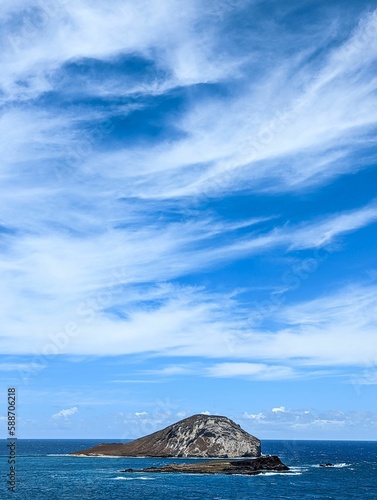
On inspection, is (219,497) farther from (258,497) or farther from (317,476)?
(317,476)

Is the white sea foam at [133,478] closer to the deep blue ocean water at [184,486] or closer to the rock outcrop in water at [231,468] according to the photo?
the deep blue ocean water at [184,486]

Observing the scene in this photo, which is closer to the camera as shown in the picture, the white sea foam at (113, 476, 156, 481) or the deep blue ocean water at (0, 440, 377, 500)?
the deep blue ocean water at (0, 440, 377, 500)

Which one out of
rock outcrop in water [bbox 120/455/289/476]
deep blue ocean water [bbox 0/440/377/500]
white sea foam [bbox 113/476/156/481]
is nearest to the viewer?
deep blue ocean water [bbox 0/440/377/500]

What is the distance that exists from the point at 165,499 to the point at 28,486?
132 ft

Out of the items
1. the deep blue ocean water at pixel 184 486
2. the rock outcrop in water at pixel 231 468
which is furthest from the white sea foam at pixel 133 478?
the rock outcrop in water at pixel 231 468

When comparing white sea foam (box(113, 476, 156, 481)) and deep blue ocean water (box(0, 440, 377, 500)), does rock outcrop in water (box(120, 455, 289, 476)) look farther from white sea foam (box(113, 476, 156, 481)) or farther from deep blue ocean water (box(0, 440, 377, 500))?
white sea foam (box(113, 476, 156, 481))

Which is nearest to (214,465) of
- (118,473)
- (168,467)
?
(168,467)

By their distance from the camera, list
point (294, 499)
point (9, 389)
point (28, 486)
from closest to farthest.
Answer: point (9, 389) → point (294, 499) → point (28, 486)

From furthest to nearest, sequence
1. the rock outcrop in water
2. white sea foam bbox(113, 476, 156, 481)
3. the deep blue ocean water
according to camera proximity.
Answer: the rock outcrop in water
white sea foam bbox(113, 476, 156, 481)
the deep blue ocean water

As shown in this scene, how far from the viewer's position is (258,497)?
12156cm

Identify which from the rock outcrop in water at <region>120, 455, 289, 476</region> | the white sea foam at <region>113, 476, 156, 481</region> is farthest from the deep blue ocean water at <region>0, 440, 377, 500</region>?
the rock outcrop in water at <region>120, 455, 289, 476</region>

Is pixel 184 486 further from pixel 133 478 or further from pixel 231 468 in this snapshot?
pixel 231 468

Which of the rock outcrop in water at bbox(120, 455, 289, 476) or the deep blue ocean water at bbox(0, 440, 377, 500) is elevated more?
the rock outcrop in water at bbox(120, 455, 289, 476)

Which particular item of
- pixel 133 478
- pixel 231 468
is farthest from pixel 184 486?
pixel 231 468
